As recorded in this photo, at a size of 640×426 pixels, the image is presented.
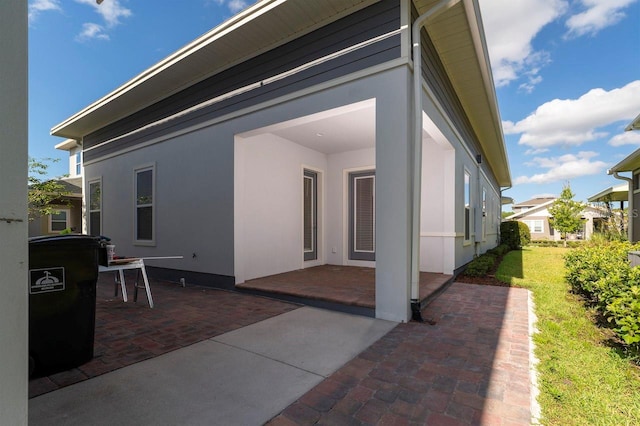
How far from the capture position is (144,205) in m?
7.30

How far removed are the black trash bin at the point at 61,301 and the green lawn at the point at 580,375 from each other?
3524 millimetres

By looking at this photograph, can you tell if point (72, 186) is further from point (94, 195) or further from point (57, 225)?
point (94, 195)

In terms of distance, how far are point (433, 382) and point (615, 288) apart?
270cm

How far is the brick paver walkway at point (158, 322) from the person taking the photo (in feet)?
8.68

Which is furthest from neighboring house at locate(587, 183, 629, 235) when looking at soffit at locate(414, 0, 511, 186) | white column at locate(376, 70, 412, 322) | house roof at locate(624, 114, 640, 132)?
white column at locate(376, 70, 412, 322)

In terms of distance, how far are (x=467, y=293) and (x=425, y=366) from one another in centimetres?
317

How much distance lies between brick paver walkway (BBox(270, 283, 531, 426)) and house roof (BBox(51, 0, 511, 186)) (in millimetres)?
4126

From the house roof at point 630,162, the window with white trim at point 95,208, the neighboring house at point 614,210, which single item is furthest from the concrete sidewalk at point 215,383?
the neighboring house at point 614,210

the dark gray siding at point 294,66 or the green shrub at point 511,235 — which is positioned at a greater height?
the dark gray siding at point 294,66

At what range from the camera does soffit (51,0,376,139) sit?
4277 mm

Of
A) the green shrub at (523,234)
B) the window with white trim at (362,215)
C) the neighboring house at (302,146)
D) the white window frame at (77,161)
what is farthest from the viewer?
the green shrub at (523,234)
